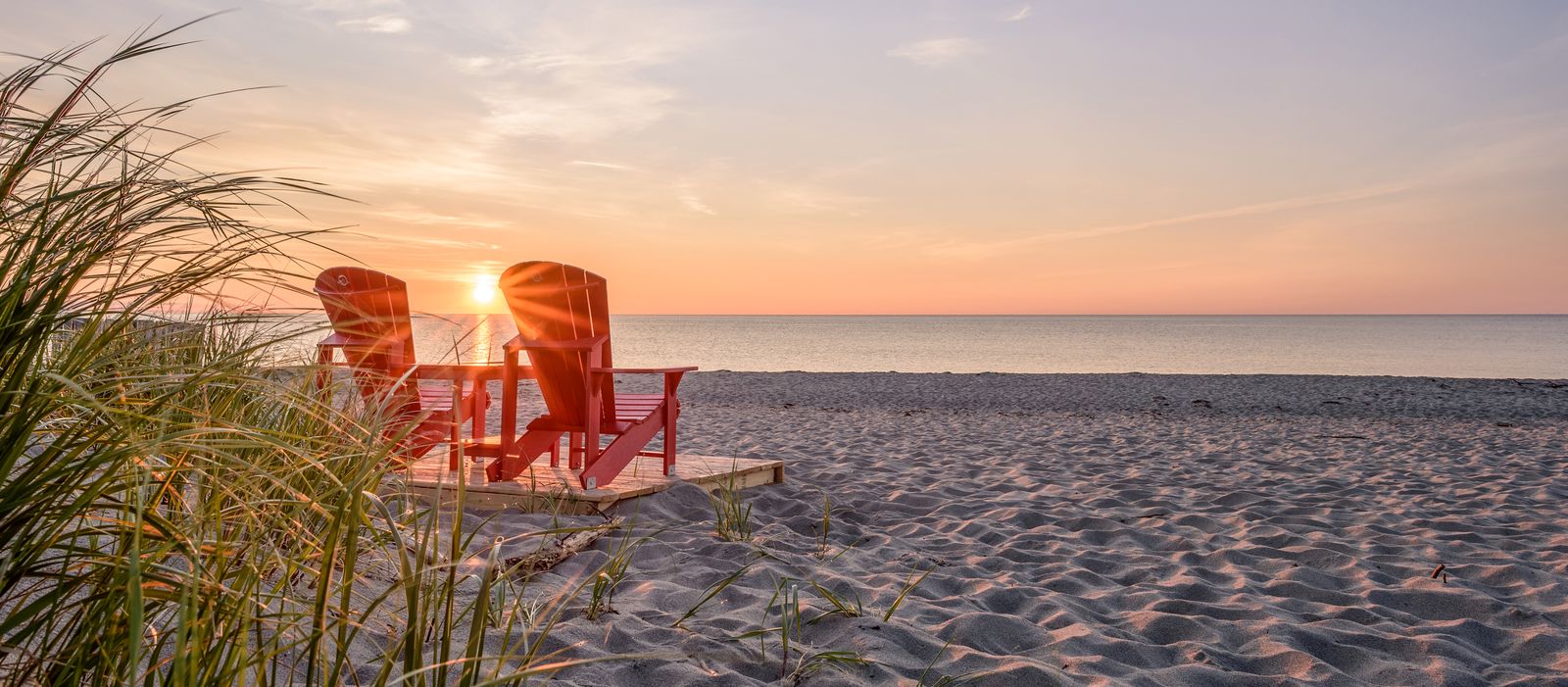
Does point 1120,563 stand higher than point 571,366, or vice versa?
point 571,366

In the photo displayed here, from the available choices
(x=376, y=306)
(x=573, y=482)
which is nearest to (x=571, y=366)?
(x=573, y=482)

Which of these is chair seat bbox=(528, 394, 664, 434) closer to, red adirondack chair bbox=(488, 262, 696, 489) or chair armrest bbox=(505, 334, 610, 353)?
red adirondack chair bbox=(488, 262, 696, 489)

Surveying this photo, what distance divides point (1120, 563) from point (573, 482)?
246 cm

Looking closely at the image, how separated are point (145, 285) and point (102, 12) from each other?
45.3 inches

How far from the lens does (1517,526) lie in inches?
170

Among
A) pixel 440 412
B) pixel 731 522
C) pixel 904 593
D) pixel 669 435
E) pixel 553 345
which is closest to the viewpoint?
pixel 904 593

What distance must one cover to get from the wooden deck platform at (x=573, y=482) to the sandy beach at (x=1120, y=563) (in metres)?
0.14

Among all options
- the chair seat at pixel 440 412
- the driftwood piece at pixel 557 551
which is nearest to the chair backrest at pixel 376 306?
the chair seat at pixel 440 412

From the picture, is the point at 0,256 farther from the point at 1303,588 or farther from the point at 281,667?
the point at 1303,588

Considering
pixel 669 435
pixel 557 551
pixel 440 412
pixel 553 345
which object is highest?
pixel 553 345

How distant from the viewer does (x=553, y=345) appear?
4191mm

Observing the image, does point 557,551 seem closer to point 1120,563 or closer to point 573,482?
point 573,482

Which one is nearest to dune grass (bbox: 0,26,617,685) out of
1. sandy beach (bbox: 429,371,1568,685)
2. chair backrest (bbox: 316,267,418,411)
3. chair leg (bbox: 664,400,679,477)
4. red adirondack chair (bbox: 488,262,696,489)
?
sandy beach (bbox: 429,371,1568,685)

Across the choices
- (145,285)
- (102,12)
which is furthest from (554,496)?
(145,285)
